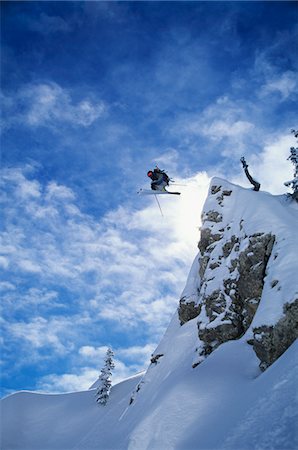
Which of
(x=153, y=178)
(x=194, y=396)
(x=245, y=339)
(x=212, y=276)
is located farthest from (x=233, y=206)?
(x=194, y=396)

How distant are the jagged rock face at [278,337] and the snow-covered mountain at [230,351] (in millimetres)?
41

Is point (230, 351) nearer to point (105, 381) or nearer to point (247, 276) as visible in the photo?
point (247, 276)

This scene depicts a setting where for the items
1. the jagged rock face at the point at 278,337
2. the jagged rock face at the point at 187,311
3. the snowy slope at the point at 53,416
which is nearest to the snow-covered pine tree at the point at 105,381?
the snowy slope at the point at 53,416

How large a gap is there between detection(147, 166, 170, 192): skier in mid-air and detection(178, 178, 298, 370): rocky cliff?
6.73 m

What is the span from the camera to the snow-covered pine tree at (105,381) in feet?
151

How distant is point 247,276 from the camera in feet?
68.8

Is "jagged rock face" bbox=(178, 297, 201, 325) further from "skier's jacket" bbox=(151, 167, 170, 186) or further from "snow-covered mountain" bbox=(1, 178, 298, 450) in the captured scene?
"skier's jacket" bbox=(151, 167, 170, 186)

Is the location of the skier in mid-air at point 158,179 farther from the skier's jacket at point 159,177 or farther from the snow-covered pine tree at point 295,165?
the snow-covered pine tree at point 295,165

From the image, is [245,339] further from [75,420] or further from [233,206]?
[75,420]

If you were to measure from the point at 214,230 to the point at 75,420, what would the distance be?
3295 centimetres

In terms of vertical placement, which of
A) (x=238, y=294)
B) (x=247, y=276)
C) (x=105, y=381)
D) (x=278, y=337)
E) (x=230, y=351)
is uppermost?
(x=105, y=381)

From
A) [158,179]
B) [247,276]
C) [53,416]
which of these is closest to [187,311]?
[247,276]

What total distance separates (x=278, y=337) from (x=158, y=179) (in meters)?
10.9

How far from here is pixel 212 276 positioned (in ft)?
82.7
